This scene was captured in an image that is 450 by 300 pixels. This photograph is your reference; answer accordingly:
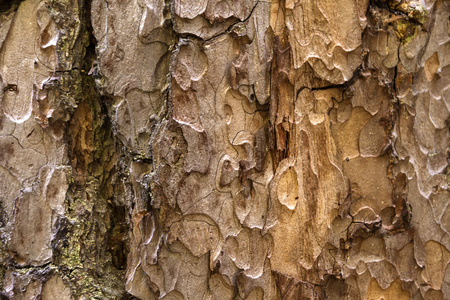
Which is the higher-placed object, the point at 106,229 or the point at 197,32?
the point at 197,32

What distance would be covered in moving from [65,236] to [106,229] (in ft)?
0.27

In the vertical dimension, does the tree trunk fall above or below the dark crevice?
below

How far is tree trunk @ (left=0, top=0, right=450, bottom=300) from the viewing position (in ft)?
2.42

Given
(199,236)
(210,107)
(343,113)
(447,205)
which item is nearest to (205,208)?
(199,236)

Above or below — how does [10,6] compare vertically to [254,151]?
above

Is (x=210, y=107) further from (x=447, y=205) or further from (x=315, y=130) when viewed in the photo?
(x=447, y=205)

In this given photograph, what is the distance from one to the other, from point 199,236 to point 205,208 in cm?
6

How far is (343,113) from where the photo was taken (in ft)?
2.47

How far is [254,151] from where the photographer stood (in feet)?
2.44

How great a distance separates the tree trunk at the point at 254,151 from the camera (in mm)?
738

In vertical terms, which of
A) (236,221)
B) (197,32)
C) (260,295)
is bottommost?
(260,295)

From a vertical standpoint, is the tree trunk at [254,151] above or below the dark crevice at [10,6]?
below

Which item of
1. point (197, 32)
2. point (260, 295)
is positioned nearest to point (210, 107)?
point (197, 32)

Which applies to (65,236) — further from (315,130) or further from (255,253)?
(315,130)
